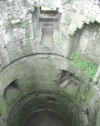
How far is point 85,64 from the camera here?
18.3ft

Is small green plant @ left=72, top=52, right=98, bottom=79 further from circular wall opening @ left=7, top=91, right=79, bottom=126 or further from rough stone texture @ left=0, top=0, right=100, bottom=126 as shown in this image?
circular wall opening @ left=7, top=91, right=79, bottom=126

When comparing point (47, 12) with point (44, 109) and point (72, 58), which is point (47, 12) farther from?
point (44, 109)

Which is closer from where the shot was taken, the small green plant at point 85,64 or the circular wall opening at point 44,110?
the small green plant at point 85,64

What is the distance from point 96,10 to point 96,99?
2.80 m

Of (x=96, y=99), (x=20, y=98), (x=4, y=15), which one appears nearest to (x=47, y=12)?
(x=4, y=15)

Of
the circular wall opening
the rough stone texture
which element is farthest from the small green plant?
the circular wall opening

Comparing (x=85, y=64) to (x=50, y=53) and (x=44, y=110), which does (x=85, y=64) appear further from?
(x=44, y=110)

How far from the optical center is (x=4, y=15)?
4828 mm

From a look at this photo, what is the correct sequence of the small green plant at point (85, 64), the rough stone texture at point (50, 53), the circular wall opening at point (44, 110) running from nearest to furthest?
the rough stone texture at point (50, 53)
the small green plant at point (85, 64)
the circular wall opening at point (44, 110)

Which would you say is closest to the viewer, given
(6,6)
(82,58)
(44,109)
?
(6,6)

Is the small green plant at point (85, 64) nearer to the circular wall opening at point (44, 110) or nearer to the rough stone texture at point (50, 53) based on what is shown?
the rough stone texture at point (50, 53)

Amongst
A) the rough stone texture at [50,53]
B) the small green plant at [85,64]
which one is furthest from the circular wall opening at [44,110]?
the small green plant at [85,64]

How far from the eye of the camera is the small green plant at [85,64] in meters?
5.36

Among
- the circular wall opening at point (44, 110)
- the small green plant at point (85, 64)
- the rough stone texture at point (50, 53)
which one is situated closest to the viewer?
the rough stone texture at point (50, 53)
